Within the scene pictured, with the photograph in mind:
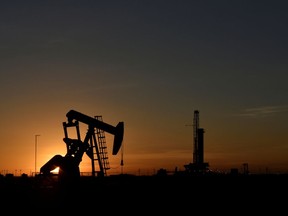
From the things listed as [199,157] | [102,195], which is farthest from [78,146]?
[199,157]

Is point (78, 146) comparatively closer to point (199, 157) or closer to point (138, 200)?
point (138, 200)

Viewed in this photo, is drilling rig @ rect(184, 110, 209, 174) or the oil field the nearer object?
the oil field

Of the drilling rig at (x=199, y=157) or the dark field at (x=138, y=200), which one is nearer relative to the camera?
the dark field at (x=138, y=200)

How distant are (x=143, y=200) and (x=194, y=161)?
256 feet

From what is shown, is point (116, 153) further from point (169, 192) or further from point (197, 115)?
point (197, 115)

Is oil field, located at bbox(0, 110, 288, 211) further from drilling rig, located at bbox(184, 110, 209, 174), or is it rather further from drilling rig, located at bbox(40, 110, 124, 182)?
drilling rig, located at bbox(184, 110, 209, 174)

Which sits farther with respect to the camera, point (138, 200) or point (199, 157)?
point (199, 157)

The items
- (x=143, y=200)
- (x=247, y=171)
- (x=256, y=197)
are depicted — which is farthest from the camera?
(x=247, y=171)

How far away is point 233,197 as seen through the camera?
3734 centimetres

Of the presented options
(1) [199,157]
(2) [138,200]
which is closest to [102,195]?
(2) [138,200]

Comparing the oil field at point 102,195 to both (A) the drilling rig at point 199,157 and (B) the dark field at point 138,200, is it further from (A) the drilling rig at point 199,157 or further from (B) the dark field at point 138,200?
(A) the drilling rig at point 199,157

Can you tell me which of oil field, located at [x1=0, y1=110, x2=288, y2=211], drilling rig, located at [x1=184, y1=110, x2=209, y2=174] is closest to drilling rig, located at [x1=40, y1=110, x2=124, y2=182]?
oil field, located at [x1=0, y1=110, x2=288, y2=211]

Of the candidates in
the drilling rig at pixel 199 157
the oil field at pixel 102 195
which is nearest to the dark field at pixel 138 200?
the oil field at pixel 102 195

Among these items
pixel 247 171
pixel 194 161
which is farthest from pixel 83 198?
pixel 194 161
